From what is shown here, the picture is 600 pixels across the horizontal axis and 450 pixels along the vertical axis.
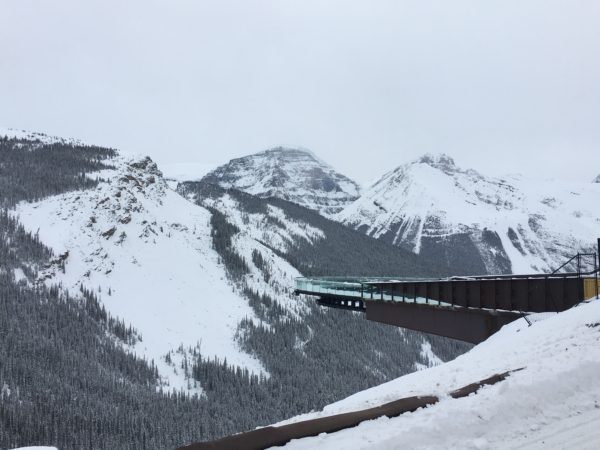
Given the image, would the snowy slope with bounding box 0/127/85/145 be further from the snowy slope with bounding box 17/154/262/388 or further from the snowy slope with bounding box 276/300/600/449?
the snowy slope with bounding box 276/300/600/449

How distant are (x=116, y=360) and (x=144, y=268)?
28693mm

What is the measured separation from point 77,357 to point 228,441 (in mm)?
77995

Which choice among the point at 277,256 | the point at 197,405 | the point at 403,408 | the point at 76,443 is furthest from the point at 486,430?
the point at 277,256

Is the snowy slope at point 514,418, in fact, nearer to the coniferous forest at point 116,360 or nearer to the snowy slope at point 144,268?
the coniferous forest at point 116,360

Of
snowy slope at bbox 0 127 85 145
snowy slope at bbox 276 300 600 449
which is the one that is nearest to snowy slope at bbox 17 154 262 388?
snowy slope at bbox 0 127 85 145

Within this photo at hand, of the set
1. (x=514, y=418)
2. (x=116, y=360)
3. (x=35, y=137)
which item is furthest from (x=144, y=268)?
(x=514, y=418)

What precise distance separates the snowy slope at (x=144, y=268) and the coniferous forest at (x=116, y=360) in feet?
9.02

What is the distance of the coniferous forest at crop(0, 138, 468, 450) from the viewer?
203 ft

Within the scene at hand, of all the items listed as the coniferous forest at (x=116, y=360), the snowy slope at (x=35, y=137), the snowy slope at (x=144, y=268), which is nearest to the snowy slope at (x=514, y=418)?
the coniferous forest at (x=116, y=360)

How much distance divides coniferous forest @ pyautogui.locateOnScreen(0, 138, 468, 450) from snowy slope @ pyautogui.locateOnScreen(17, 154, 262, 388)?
275cm

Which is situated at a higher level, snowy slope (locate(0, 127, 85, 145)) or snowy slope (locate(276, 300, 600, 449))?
snowy slope (locate(0, 127, 85, 145))

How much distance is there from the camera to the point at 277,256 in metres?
152

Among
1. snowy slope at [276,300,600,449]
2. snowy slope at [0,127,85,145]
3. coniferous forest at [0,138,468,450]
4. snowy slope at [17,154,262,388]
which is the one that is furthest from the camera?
snowy slope at [0,127,85,145]

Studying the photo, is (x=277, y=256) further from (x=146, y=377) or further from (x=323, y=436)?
(x=323, y=436)
